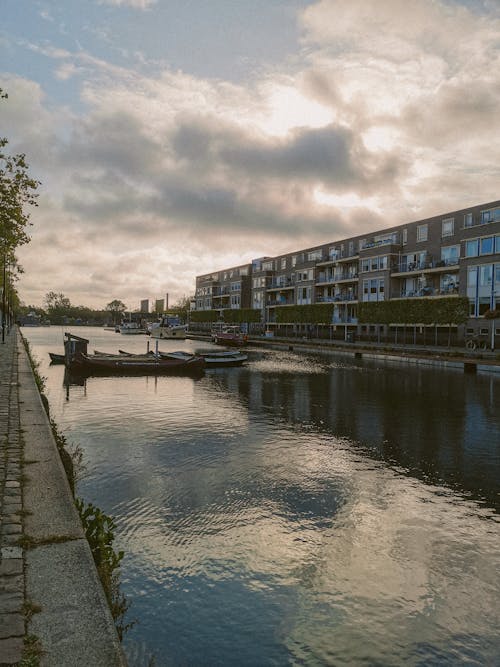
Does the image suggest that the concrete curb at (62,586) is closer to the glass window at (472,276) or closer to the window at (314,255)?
the glass window at (472,276)

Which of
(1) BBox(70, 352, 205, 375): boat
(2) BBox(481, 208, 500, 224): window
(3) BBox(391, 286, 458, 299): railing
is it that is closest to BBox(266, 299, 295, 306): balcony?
(3) BBox(391, 286, 458, 299): railing

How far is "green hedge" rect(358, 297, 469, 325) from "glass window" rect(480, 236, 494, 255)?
234 inches

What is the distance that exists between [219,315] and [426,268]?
228ft

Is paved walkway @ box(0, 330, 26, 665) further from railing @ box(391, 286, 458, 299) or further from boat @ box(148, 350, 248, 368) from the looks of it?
railing @ box(391, 286, 458, 299)

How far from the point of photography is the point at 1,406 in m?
15.0

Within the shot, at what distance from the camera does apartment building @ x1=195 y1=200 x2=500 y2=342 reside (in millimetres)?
52125

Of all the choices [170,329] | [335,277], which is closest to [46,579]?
[335,277]

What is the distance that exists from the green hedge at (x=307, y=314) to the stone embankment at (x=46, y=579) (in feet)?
220

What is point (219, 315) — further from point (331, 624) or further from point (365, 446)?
point (331, 624)

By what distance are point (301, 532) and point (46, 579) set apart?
474cm

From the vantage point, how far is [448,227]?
58.9 meters

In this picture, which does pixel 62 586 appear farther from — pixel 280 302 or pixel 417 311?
pixel 280 302

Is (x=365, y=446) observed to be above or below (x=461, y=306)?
below

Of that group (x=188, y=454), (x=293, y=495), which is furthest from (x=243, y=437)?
(x=293, y=495)
